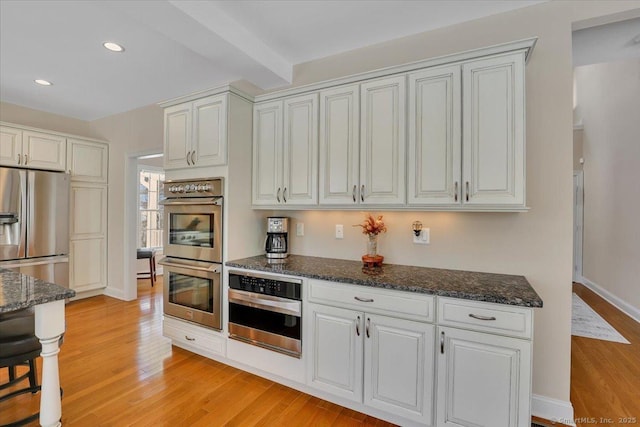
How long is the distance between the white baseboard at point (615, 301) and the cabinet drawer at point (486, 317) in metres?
3.67

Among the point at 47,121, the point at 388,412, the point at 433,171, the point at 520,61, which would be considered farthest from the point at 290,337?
the point at 47,121

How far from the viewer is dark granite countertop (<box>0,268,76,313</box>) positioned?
1.36m

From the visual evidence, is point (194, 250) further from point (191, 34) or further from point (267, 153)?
point (191, 34)

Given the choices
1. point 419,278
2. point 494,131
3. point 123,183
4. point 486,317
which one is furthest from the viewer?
point 123,183

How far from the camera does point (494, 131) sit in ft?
6.16

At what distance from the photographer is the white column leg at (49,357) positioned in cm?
148

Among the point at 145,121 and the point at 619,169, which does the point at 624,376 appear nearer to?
the point at 619,169

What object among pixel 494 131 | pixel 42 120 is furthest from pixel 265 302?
pixel 42 120

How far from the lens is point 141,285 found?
210 inches

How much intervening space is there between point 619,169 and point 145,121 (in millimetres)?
6878

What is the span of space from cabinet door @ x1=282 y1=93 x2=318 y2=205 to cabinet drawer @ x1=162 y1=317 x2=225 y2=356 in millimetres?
1398

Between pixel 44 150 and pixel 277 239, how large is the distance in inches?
145

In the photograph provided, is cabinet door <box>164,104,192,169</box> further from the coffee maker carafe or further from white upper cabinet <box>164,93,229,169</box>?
→ the coffee maker carafe

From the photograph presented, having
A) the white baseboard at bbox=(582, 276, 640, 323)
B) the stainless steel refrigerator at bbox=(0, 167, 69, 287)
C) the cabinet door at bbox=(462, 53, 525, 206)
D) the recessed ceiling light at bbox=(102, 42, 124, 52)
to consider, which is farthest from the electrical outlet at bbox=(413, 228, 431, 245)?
the stainless steel refrigerator at bbox=(0, 167, 69, 287)
